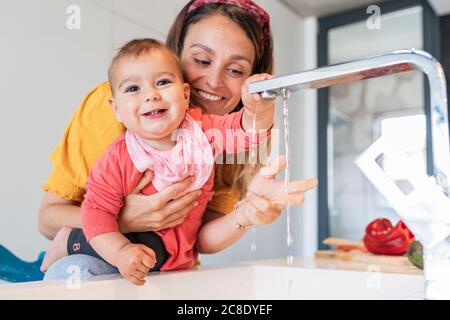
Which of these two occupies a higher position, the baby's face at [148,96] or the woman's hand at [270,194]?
the baby's face at [148,96]

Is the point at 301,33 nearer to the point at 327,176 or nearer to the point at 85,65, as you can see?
the point at 327,176

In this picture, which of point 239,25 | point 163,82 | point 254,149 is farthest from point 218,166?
point 239,25

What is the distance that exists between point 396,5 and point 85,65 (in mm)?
1482

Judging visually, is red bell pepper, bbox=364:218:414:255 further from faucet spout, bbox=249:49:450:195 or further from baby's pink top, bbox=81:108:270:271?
faucet spout, bbox=249:49:450:195

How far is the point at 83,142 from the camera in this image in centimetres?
88

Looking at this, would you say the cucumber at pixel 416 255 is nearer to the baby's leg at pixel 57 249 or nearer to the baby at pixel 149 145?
the baby at pixel 149 145

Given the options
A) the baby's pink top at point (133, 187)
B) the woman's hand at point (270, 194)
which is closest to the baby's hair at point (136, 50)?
the baby's pink top at point (133, 187)

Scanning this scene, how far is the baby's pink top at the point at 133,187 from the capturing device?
80 cm

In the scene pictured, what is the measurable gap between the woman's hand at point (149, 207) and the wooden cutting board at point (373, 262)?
0.43 metres

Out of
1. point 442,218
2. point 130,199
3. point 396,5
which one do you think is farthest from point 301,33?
point 442,218

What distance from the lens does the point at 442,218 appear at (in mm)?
560

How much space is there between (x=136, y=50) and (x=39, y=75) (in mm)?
170
